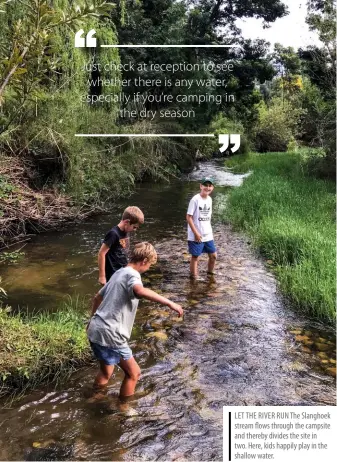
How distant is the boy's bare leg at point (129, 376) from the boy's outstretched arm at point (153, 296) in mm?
593

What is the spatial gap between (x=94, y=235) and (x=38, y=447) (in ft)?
19.2

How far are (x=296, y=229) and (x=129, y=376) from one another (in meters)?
4.79

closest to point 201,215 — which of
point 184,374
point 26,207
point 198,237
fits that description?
point 198,237

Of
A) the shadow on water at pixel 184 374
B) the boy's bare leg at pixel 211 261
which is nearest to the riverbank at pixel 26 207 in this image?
the shadow on water at pixel 184 374

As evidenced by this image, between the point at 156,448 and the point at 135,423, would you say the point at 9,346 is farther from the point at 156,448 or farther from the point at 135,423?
the point at 156,448

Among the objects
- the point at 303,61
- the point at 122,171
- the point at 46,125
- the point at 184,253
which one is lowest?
the point at 184,253

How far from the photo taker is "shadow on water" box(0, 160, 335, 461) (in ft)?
9.66

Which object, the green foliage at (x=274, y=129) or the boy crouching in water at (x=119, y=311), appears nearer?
the boy crouching in water at (x=119, y=311)

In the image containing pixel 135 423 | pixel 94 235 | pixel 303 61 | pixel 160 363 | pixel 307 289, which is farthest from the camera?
pixel 303 61

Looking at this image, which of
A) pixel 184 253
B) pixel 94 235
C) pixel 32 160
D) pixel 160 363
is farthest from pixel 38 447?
pixel 32 160

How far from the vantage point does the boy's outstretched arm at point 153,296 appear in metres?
2.85

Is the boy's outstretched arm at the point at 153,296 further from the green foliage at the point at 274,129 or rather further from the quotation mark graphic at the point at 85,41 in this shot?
the green foliage at the point at 274,129

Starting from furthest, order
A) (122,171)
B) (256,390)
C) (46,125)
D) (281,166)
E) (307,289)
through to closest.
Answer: (281,166) < (122,171) < (46,125) < (307,289) < (256,390)

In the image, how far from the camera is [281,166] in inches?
622
